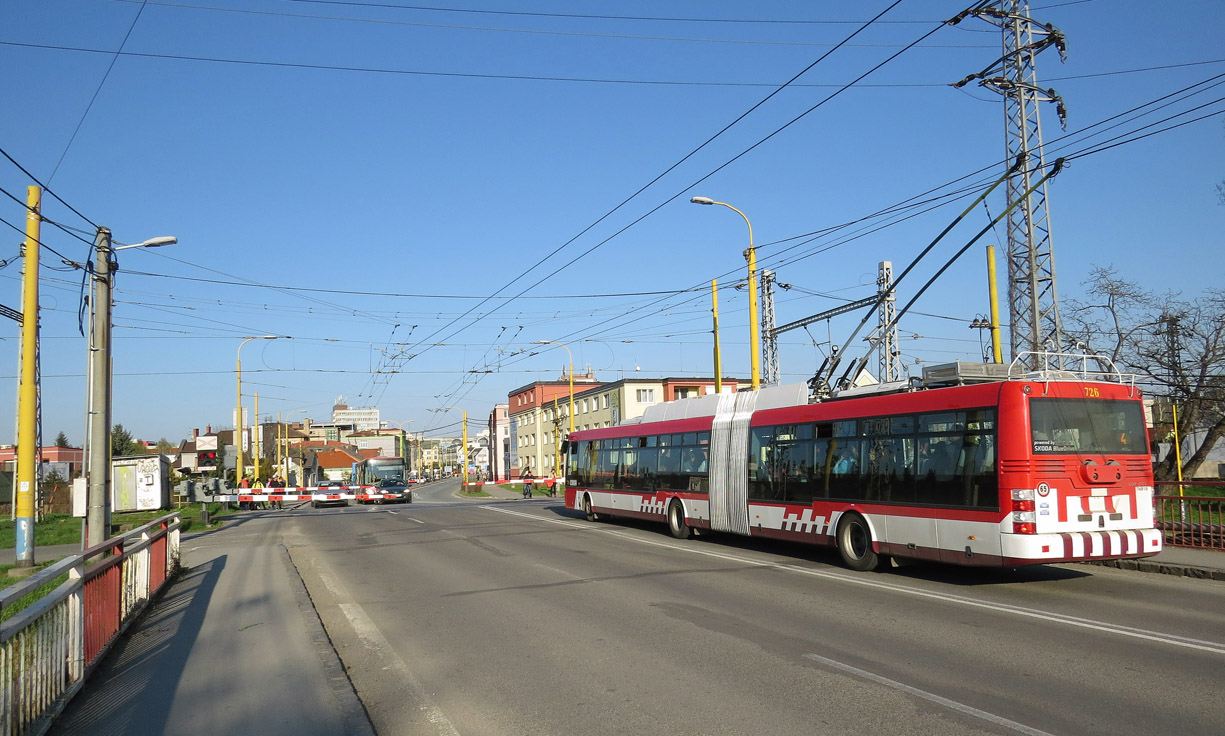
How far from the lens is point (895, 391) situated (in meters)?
13.9

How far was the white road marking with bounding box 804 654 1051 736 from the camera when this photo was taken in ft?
17.9

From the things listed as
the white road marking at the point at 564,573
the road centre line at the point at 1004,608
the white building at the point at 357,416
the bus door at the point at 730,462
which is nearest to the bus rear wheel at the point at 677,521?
the bus door at the point at 730,462

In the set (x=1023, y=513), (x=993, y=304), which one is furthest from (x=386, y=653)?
(x=993, y=304)

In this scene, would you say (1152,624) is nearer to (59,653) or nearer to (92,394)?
(59,653)

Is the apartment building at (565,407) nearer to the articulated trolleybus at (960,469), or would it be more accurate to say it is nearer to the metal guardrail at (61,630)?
the articulated trolleybus at (960,469)

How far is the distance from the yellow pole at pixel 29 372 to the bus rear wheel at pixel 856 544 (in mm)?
13945

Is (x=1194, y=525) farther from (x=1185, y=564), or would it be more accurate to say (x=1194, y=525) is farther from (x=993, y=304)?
(x=993, y=304)

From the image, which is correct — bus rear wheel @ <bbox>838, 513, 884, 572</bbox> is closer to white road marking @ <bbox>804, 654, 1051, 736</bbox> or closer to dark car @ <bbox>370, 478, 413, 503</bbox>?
white road marking @ <bbox>804, 654, 1051, 736</bbox>

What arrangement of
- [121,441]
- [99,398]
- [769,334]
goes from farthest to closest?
1. [121,441]
2. [769,334]
3. [99,398]

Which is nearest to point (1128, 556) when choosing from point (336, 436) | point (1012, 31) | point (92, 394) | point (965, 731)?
point (965, 731)

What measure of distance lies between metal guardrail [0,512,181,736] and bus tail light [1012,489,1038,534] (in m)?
9.77

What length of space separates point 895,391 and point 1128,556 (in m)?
3.87

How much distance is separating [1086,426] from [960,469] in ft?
5.36

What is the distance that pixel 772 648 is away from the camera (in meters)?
7.89
